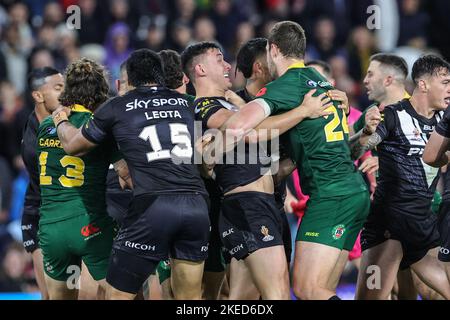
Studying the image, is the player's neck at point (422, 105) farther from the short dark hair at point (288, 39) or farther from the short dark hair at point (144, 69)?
the short dark hair at point (144, 69)

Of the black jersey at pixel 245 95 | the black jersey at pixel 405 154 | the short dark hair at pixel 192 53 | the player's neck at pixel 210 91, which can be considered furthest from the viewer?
the black jersey at pixel 245 95

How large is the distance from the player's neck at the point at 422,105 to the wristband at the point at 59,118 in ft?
10.4

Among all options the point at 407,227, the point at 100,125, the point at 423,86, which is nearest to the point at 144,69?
the point at 100,125

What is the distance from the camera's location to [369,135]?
26.8 ft

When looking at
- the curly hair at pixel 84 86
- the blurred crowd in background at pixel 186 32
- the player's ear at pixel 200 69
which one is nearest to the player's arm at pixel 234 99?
the player's ear at pixel 200 69

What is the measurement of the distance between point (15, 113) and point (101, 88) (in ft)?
20.3

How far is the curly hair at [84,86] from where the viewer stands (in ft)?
26.7

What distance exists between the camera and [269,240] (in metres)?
7.47

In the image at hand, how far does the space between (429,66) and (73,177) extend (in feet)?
11.1

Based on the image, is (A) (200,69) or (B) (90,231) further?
(A) (200,69)

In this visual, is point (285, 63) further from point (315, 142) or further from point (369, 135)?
point (369, 135)

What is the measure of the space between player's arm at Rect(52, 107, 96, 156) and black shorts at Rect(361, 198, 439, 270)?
2781mm
